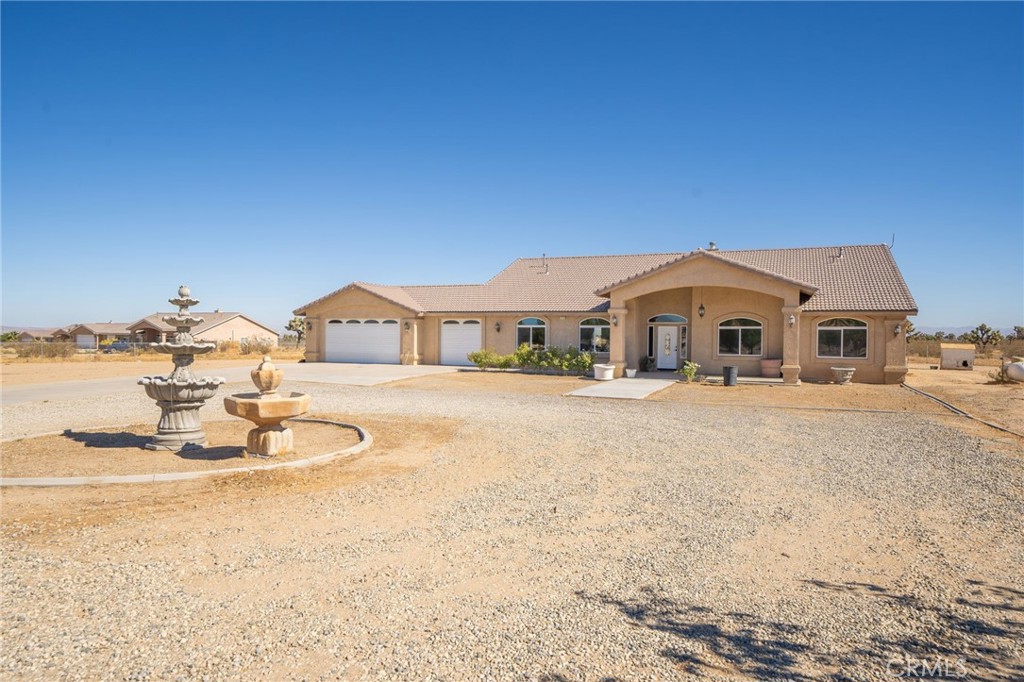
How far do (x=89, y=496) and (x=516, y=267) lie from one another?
90.5 feet


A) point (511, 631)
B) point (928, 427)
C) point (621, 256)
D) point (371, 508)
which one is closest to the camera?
point (511, 631)

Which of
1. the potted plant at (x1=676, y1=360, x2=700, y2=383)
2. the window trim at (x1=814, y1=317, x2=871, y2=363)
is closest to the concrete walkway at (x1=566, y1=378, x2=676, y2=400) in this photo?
the potted plant at (x1=676, y1=360, x2=700, y2=383)

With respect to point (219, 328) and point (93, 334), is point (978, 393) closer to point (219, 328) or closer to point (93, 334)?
point (219, 328)

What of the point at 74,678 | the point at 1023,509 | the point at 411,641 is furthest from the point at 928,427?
the point at 74,678

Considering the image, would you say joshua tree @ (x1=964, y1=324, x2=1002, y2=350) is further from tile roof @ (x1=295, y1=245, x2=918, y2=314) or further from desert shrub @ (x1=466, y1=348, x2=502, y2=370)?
desert shrub @ (x1=466, y1=348, x2=502, y2=370)

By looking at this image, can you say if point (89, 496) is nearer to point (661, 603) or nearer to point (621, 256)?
point (661, 603)

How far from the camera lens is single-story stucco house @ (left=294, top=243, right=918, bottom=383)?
22.2 meters

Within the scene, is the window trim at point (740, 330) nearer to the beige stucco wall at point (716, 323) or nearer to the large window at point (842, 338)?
the beige stucco wall at point (716, 323)

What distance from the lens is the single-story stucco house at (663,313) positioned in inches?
873

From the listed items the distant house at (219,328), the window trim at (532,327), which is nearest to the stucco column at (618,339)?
the window trim at (532,327)

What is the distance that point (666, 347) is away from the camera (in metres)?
26.6

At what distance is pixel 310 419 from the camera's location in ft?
41.6

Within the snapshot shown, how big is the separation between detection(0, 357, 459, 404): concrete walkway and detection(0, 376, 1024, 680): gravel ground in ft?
41.4

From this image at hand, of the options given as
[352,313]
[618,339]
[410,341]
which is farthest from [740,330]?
[352,313]
